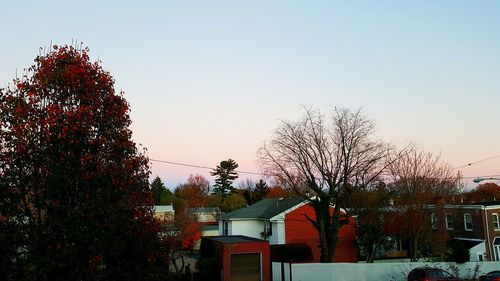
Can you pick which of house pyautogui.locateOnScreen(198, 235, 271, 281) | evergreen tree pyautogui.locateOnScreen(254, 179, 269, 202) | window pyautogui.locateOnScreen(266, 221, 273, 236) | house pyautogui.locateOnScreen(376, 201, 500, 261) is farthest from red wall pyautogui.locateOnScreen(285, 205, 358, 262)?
evergreen tree pyautogui.locateOnScreen(254, 179, 269, 202)

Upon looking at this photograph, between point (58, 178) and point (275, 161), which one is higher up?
point (275, 161)

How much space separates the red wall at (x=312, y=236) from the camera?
121ft

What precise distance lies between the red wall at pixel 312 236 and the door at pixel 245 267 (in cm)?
1042

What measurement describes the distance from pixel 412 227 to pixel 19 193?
28.6 meters

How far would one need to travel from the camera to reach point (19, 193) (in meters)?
10.3

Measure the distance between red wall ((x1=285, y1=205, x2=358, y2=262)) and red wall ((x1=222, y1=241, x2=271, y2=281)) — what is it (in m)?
10.00

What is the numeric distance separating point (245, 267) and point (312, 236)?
40.9 feet

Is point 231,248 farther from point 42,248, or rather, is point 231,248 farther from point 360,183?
point 42,248

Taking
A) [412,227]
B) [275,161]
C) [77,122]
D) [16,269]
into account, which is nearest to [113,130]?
[77,122]

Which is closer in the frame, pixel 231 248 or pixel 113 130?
pixel 113 130

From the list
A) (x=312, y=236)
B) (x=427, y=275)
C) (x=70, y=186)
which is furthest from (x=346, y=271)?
(x=70, y=186)

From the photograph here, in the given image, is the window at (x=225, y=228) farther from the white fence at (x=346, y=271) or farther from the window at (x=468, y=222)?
the window at (x=468, y=222)

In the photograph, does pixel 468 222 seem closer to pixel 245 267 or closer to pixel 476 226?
pixel 476 226

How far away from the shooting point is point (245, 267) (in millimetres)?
26281
